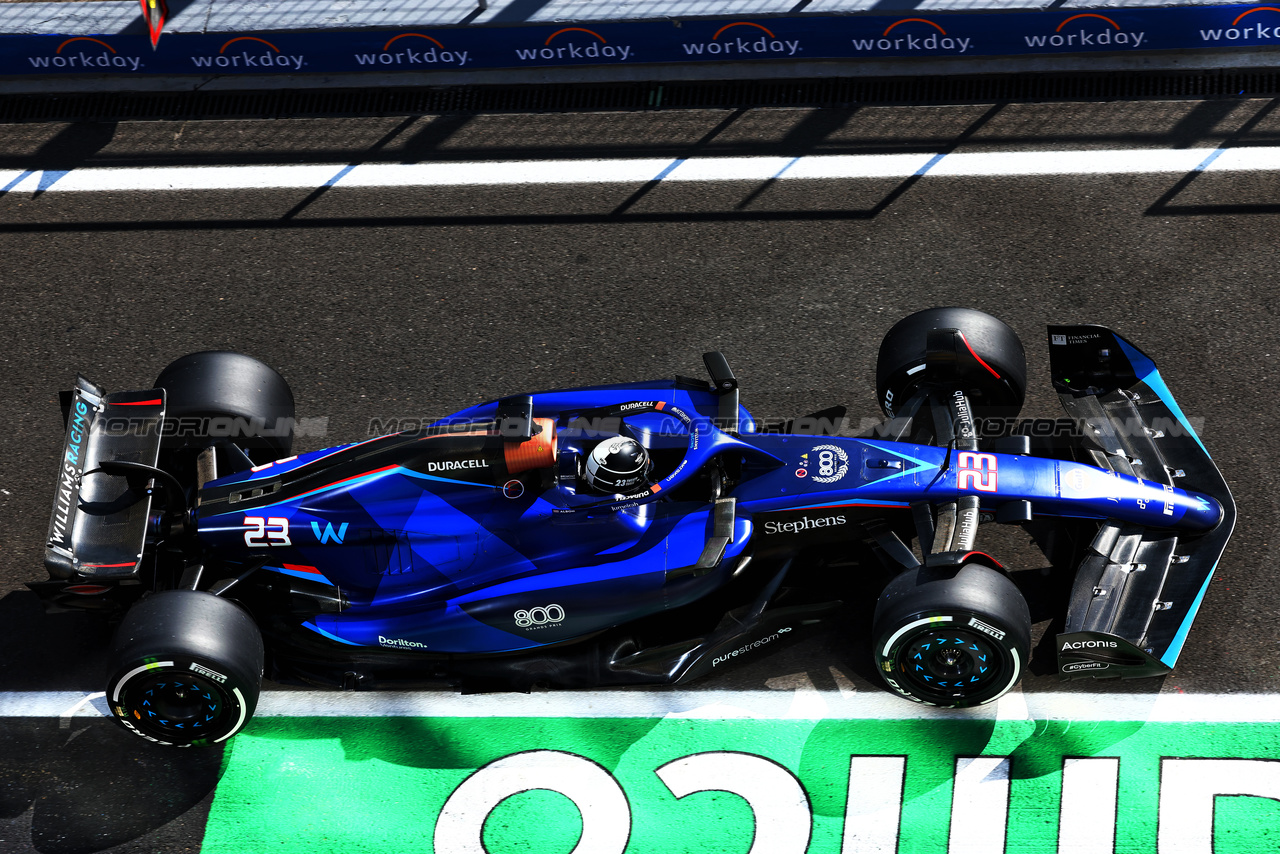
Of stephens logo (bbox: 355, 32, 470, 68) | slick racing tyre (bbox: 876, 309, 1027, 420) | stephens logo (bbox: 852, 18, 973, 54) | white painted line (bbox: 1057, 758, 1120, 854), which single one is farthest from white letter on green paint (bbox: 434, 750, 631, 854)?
stephens logo (bbox: 852, 18, 973, 54)

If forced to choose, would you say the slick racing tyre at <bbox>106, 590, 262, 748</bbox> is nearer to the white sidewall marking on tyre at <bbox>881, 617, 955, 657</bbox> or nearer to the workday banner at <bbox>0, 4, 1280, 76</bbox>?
the white sidewall marking on tyre at <bbox>881, 617, 955, 657</bbox>

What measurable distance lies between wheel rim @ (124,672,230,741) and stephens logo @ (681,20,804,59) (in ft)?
20.3

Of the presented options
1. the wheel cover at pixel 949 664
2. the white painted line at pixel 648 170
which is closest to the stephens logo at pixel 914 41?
the white painted line at pixel 648 170

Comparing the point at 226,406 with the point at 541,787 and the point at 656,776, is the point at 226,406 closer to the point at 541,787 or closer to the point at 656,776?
the point at 541,787

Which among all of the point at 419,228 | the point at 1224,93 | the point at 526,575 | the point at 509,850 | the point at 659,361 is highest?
the point at 1224,93

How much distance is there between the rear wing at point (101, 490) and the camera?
6.16 metres

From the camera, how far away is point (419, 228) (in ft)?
30.4

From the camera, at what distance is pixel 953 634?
19.3ft

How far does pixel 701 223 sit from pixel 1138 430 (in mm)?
3414

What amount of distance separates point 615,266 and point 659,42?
6.96ft

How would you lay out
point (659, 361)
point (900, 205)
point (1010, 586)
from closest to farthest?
point (1010, 586)
point (659, 361)
point (900, 205)

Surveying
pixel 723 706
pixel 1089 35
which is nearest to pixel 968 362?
pixel 723 706

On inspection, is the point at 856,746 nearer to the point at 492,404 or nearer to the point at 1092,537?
the point at 1092,537

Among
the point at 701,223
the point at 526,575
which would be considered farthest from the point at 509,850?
the point at 701,223
